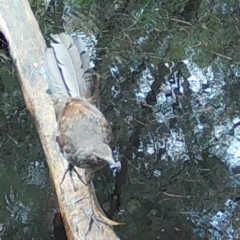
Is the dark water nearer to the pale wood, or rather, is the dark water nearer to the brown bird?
the pale wood

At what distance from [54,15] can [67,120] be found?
1.60 meters

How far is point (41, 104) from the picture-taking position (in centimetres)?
272

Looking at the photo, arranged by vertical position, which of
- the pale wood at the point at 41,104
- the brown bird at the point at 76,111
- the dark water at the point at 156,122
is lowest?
the dark water at the point at 156,122

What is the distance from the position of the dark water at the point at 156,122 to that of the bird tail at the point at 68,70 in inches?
22.2

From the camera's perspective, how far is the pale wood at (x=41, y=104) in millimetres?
2336

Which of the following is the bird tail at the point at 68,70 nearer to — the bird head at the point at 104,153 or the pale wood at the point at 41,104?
the pale wood at the point at 41,104

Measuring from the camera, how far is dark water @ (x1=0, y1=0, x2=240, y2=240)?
2896mm

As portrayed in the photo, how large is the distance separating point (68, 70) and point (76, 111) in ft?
0.97

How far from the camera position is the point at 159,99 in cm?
333

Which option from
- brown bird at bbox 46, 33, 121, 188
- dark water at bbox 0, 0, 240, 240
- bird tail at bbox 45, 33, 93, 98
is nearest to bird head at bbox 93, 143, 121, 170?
brown bird at bbox 46, 33, 121, 188

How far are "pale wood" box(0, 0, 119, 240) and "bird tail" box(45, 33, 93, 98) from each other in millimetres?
113

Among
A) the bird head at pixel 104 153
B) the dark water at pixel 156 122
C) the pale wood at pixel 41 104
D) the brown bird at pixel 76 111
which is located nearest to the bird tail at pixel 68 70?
the brown bird at pixel 76 111

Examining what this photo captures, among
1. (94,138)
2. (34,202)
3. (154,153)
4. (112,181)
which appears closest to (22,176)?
(34,202)

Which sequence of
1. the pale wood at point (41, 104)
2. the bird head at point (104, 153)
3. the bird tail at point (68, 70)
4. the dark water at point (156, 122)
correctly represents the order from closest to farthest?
1. the bird head at point (104, 153)
2. the pale wood at point (41, 104)
3. the bird tail at point (68, 70)
4. the dark water at point (156, 122)
